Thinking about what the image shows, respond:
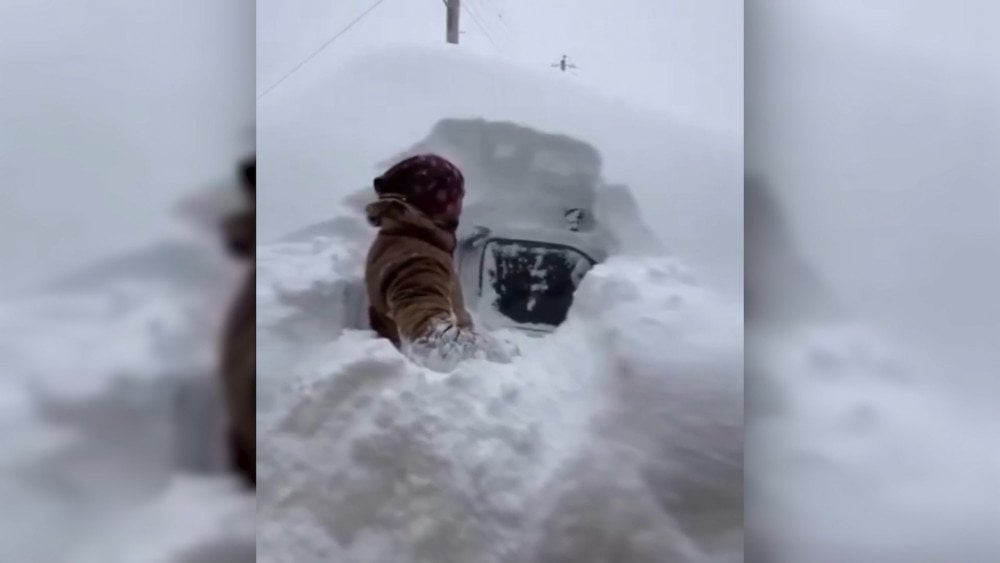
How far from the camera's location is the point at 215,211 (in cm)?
124

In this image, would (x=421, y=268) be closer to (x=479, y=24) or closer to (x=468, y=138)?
(x=468, y=138)

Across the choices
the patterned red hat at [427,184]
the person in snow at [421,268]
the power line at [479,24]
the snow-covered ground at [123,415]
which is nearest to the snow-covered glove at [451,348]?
the person in snow at [421,268]

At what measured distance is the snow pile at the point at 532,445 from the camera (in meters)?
1.18

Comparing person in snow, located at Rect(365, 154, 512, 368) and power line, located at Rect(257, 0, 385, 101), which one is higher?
power line, located at Rect(257, 0, 385, 101)

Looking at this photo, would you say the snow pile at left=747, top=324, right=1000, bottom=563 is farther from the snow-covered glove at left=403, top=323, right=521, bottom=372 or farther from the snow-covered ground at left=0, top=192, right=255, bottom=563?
the snow-covered ground at left=0, top=192, right=255, bottom=563

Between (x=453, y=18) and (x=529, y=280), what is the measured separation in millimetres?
366

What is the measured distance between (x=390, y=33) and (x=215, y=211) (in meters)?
0.34

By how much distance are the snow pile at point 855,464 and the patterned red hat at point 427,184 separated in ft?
1.53

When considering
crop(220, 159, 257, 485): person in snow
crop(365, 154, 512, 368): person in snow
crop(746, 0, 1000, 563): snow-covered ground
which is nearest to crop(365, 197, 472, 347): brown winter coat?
crop(365, 154, 512, 368): person in snow

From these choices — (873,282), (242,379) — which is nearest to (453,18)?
(242,379)

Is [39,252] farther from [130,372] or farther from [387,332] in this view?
[387,332]

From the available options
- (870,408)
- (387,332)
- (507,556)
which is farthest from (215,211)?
(870,408)

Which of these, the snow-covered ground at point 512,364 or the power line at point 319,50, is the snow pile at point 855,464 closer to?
the snow-covered ground at point 512,364

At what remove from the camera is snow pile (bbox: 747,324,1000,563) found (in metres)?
1.25
